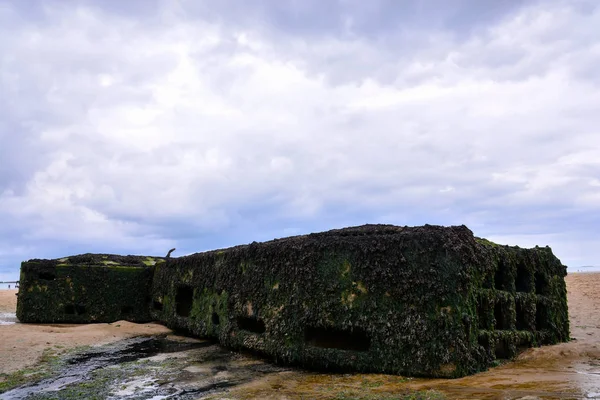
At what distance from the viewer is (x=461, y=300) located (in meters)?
8.31

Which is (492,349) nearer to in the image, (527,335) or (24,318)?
(527,335)

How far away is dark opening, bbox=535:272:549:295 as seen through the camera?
41.4 ft

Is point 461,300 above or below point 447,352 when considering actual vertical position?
above

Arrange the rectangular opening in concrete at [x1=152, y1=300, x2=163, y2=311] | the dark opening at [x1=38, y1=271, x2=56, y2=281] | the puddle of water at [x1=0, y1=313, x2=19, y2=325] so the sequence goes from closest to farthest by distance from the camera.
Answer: the puddle of water at [x1=0, y1=313, x2=19, y2=325] < the rectangular opening in concrete at [x1=152, y1=300, x2=163, y2=311] < the dark opening at [x1=38, y1=271, x2=56, y2=281]

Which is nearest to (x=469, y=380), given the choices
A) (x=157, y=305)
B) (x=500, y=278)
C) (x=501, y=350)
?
(x=501, y=350)

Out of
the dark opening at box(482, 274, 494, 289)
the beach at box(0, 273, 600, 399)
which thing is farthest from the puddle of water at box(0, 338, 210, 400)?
the dark opening at box(482, 274, 494, 289)

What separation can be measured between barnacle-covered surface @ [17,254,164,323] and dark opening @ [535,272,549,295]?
15.5 meters

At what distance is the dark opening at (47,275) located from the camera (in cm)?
2020

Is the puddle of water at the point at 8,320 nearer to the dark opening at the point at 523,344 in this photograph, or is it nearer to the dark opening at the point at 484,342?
the dark opening at the point at 484,342

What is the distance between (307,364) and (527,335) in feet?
17.7

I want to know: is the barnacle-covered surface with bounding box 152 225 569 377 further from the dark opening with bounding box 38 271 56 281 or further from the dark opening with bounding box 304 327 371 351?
the dark opening with bounding box 38 271 56 281

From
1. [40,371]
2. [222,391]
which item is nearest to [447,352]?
[222,391]

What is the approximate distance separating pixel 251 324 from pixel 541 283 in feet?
26.4

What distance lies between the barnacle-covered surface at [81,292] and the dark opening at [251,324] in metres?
9.68
